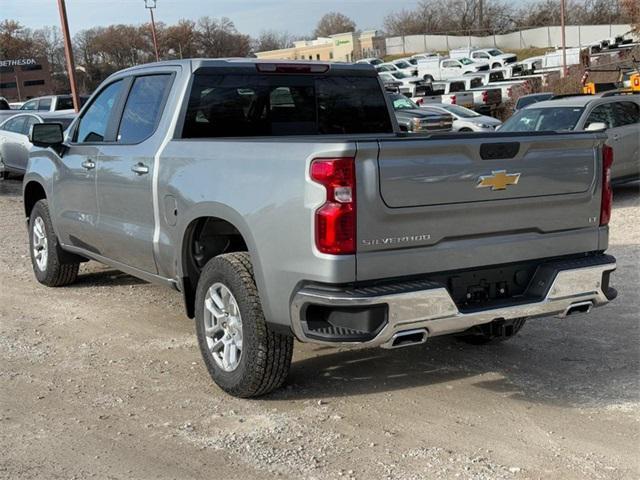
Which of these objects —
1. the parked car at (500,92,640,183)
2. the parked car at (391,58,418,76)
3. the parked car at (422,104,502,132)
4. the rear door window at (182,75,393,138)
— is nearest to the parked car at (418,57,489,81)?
the parked car at (391,58,418,76)

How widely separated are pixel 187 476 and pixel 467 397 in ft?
5.87

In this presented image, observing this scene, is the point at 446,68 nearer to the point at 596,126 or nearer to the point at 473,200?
the point at 596,126

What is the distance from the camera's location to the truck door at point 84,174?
6055 millimetres

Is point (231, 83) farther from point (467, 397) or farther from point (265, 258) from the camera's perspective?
point (467, 397)

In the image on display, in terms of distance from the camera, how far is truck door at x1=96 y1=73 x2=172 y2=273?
208 inches

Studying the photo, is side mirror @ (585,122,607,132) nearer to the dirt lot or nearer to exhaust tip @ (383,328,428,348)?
the dirt lot

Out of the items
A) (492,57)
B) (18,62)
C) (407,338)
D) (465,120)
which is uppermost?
(18,62)

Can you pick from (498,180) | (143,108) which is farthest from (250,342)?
(143,108)

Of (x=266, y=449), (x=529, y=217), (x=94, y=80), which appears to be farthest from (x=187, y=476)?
(x=94, y=80)

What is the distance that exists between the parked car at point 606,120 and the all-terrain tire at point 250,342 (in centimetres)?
857

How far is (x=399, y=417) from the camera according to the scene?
4.30 m

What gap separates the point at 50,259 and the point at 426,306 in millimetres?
4628

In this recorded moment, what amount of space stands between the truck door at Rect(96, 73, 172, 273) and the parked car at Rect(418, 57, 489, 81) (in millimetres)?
53003

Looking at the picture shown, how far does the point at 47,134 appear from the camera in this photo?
21.5 ft
